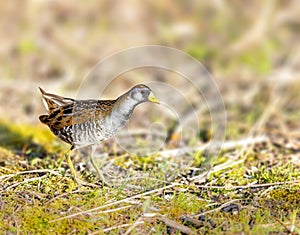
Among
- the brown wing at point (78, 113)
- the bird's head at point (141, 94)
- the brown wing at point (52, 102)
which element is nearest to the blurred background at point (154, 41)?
the brown wing at point (52, 102)

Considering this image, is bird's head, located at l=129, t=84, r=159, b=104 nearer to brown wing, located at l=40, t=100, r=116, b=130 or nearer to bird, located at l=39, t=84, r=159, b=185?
bird, located at l=39, t=84, r=159, b=185

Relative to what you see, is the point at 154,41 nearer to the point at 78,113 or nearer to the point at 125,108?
the point at 78,113

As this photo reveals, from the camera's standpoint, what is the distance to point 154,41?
10250 millimetres

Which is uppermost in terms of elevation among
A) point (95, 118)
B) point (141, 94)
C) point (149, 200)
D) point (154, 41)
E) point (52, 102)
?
point (154, 41)

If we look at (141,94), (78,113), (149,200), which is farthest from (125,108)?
(149,200)

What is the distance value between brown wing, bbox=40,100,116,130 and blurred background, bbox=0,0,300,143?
3130 mm

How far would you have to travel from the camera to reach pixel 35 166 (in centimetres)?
505

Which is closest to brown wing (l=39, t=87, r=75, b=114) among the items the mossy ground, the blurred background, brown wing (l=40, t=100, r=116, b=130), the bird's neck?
brown wing (l=40, t=100, r=116, b=130)

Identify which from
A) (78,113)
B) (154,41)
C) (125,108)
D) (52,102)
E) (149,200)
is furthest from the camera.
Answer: (154,41)

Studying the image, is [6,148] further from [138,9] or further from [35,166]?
[138,9]

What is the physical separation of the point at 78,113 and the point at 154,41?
5.91 m

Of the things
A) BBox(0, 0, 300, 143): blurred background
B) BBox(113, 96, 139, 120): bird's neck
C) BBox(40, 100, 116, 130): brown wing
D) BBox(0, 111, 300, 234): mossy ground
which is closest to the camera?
BBox(0, 111, 300, 234): mossy ground

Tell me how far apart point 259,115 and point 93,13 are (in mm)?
4621

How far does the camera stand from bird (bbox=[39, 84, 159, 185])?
14.5ft
